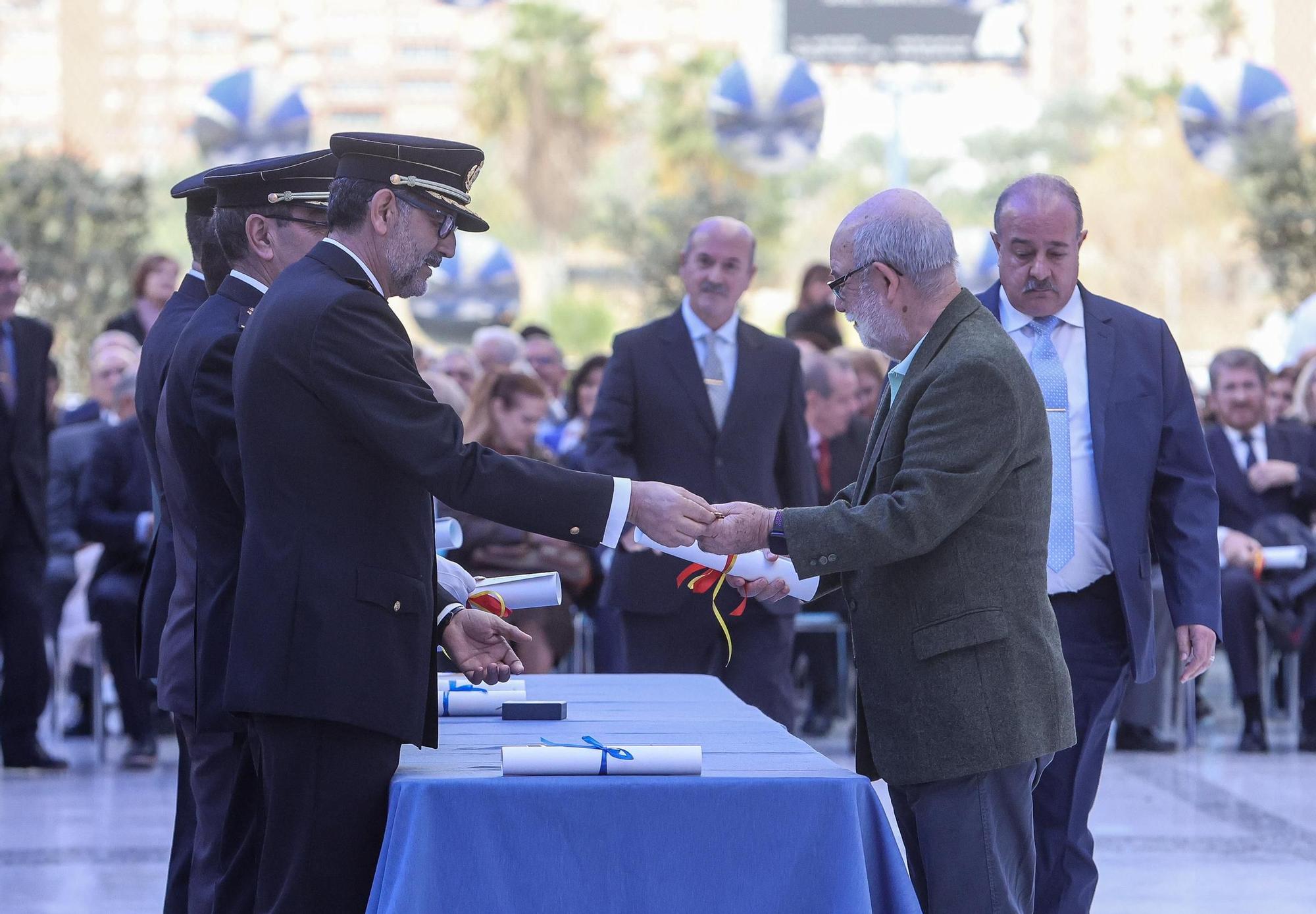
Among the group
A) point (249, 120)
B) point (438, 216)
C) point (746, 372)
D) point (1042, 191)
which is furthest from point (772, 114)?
point (438, 216)

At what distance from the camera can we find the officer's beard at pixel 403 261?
3.26 m

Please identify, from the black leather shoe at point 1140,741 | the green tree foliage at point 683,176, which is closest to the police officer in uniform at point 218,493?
the black leather shoe at point 1140,741

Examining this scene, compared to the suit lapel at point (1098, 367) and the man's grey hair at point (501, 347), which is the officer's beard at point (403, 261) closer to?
the suit lapel at point (1098, 367)

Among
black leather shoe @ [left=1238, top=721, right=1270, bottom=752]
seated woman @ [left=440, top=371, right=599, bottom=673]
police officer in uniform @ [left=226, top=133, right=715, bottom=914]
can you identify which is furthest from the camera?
black leather shoe @ [left=1238, top=721, right=1270, bottom=752]

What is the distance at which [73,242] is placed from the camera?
86.7ft

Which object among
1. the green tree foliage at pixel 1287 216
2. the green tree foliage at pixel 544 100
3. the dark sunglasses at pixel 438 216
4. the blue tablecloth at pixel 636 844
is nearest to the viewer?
the blue tablecloth at pixel 636 844

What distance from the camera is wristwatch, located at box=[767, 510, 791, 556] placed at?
3350 millimetres

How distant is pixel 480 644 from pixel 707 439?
254 centimetres

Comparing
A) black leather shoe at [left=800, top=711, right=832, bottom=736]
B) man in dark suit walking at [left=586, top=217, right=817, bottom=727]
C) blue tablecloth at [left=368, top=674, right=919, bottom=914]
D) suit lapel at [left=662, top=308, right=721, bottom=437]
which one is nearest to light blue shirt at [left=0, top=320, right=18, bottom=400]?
man in dark suit walking at [left=586, top=217, right=817, bottom=727]

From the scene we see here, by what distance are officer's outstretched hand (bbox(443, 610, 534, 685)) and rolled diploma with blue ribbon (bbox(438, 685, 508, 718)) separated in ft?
0.96

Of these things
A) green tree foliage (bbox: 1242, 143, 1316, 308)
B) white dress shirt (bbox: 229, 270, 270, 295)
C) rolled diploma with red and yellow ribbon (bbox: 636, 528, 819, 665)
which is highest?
green tree foliage (bbox: 1242, 143, 1316, 308)

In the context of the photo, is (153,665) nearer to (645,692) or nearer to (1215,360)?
(645,692)

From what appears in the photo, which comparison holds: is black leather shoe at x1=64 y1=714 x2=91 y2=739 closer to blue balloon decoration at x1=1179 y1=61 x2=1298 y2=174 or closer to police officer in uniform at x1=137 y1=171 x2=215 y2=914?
police officer in uniform at x1=137 y1=171 x2=215 y2=914

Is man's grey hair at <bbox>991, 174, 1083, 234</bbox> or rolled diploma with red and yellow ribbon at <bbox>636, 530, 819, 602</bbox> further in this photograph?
man's grey hair at <bbox>991, 174, 1083, 234</bbox>
